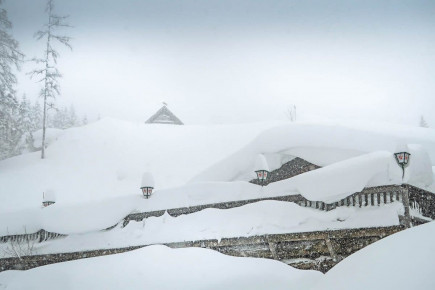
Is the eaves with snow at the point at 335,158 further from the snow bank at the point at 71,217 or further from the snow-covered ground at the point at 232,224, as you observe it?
the snow bank at the point at 71,217

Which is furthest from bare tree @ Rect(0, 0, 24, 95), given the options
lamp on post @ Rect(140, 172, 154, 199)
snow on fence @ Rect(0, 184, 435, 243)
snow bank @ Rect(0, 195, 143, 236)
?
snow on fence @ Rect(0, 184, 435, 243)

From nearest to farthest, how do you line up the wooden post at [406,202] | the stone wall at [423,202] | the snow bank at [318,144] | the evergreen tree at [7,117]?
the wooden post at [406,202] < the stone wall at [423,202] < the snow bank at [318,144] < the evergreen tree at [7,117]

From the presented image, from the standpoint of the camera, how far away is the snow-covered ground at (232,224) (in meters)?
8.15

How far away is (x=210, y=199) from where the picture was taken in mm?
Result: 11219

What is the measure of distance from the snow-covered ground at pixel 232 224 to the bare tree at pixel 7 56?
2007 centimetres

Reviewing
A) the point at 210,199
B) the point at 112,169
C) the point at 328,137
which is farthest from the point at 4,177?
the point at 328,137

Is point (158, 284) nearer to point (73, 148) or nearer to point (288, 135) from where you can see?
point (288, 135)

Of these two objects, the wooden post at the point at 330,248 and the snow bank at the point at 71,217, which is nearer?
the wooden post at the point at 330,248

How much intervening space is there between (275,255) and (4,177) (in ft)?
82.0

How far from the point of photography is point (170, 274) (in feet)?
21.6

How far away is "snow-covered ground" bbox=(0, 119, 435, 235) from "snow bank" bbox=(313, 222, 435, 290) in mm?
4546

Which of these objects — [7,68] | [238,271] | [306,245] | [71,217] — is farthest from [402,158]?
[7,68]

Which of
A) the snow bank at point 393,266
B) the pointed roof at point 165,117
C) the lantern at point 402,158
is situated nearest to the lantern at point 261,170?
the lantern at point 402,158

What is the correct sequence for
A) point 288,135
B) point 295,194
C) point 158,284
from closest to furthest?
point 158,284, point 295,194, point 288,135
